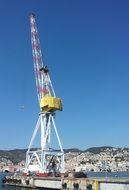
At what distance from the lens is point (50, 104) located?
419ft

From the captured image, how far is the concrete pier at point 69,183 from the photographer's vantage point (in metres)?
80.9

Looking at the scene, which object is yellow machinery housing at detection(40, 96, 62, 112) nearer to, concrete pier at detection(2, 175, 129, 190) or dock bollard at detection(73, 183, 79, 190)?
concrete pier at detection(2, 175, 129, 190)

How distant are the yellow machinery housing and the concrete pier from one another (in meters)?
19.9

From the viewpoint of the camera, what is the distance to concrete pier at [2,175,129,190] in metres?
80.9

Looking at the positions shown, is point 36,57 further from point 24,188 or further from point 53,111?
point 24,188

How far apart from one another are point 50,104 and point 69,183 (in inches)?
1324

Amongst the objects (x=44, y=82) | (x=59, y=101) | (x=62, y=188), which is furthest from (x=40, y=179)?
(x=44, y=82)

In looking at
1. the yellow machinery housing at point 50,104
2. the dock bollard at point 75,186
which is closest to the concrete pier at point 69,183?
the dock bollard at point 75,186

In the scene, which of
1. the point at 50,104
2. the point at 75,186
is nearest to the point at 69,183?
the point at 75,186

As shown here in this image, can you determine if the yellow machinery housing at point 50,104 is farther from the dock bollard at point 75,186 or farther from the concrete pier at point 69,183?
the dock bollard at point 75,186

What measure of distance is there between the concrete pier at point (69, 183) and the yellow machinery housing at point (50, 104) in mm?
19879

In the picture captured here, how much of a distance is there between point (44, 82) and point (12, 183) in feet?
101

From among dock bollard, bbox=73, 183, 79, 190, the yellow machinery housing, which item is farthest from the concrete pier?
the yellow machinery housing

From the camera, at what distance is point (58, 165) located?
13188 centimetres
